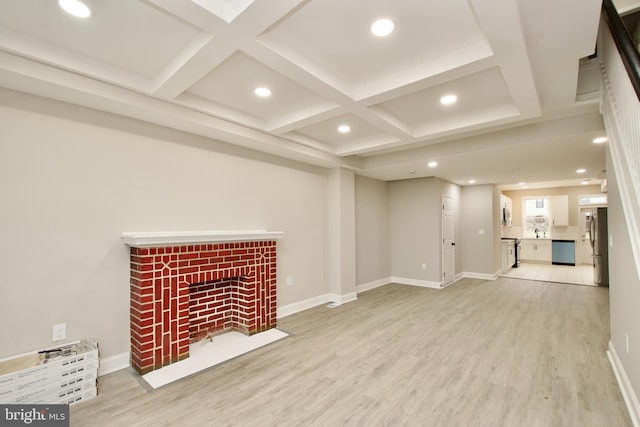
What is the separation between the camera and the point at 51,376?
2182 millimetres

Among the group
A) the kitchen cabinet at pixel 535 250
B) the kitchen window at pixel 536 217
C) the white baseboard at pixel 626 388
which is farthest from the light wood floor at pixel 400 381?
the kitchen window at pixel 536 217

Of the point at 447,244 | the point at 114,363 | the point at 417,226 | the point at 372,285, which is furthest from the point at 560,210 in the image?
the point at 114,363

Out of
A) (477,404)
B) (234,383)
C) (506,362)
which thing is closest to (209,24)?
(234,383)

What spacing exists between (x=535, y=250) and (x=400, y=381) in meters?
9.78

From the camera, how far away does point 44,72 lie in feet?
7.23

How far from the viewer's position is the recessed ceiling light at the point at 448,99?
2.94 metres

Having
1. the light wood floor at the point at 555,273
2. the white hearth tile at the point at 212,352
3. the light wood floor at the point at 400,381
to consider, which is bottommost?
the light wood floor at the point at 555,273

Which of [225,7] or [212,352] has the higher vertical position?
[225,7]

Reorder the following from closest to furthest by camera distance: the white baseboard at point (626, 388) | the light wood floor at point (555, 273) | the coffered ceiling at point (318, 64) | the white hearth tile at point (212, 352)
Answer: the coffered ceiling at point (318, 64), the white baseboard at point (626, 388), the white hearth tile at point (212, 352), the light wood floor at point (555, 273)

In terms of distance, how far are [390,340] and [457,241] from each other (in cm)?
450

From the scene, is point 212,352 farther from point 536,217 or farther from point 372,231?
point 536,217

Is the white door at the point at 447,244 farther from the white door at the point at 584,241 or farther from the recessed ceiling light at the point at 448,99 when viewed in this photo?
the white door at the point at 584,241

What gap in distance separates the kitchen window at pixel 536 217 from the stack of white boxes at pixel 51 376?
39.7 feet
